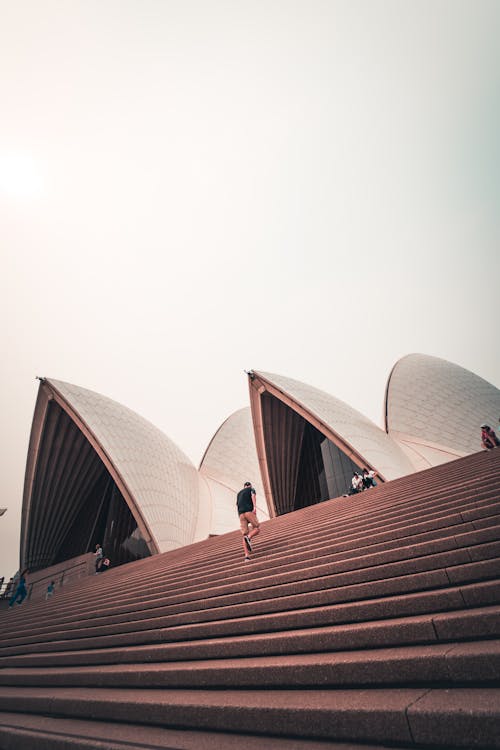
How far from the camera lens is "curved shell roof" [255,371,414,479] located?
14235 mm

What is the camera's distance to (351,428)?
1573 cm

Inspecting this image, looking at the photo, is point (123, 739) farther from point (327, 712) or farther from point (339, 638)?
point (339, 638)

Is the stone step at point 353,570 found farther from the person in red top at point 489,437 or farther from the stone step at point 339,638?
the person in red top at point 489,437

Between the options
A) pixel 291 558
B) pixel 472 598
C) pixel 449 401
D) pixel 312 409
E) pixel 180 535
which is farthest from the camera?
pixel 449 401

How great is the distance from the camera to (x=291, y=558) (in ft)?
13.0

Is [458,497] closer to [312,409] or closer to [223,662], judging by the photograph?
[223,662]

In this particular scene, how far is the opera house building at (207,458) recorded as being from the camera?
1576 cm

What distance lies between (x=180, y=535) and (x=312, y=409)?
866 cm

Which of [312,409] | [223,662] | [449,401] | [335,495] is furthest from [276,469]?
[223,662]

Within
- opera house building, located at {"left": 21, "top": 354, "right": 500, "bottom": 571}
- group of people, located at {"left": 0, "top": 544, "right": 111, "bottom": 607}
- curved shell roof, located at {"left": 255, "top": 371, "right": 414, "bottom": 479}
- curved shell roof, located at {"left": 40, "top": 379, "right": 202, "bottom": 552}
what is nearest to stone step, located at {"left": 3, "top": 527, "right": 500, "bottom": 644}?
group of people, located at {"left": 0, "top": 544, "right": 111, "bottom": 607}

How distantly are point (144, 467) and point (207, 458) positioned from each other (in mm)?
6835

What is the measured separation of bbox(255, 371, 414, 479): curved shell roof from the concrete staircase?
10630 mm

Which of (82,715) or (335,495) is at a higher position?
(335,495)

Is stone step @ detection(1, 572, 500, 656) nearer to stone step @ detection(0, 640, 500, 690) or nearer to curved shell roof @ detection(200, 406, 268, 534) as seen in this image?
stone step @ detection(0, 640, 500, 690)
